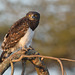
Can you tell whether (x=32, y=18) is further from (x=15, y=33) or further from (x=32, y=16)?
(x=15, y=33)

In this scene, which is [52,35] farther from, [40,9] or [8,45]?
[8,45]

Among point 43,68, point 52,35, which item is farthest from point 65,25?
point 43,68

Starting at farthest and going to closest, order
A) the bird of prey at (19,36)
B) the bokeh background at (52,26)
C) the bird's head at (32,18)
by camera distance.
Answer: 1. the bokeh background at (52,26)
2. the bird's head at (32,18)
3. the bird of prey at (19,36)

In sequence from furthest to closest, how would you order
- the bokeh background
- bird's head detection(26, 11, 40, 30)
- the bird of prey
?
the bokeh background < bird's head detection(26, 11, 40, 30) < the bird of prey

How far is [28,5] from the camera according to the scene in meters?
11.6

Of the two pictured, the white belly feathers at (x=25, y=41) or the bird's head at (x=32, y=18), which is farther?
the bird's head at (x=32, y=18)

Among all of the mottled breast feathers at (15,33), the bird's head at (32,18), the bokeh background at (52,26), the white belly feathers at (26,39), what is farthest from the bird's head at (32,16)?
the bokeh background at (52,26)

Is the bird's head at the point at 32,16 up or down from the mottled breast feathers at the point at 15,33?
up

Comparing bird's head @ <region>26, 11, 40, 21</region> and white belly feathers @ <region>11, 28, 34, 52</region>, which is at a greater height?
bird's head @ <region>26, 11, 40, 21</region>

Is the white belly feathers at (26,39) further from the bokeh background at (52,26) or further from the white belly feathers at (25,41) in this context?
the bokeh background at (52,26)

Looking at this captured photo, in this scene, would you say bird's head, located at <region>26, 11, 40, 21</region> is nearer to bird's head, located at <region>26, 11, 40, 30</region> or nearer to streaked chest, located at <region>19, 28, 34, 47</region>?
bird's head, located at <region>26, 11, 40, 30</region>

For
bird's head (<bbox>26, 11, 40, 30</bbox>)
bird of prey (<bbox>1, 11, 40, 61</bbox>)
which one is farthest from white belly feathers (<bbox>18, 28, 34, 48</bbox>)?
bird's head (<bbox>26, 11, 40, 30</bbox>)

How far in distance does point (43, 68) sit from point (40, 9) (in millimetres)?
8497

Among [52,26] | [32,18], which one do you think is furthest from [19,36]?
[52,26]
